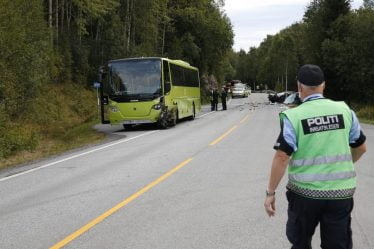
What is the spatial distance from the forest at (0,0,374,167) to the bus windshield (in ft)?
8.24

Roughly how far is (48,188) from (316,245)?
5.77 meters

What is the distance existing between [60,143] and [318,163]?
20.1 metres

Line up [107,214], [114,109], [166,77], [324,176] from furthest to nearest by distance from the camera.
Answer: [166,77]
[114,109]
[107,214]
[324,176]

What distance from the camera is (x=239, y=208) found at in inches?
315

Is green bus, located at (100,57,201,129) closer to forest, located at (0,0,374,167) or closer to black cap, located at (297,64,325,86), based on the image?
forest, located at (0,0,374,167)

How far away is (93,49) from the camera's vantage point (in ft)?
153

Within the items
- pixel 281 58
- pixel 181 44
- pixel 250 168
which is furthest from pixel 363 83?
pixel 281 58

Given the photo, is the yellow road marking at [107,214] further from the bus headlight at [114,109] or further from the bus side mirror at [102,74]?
the bus side mirror at [102,74]

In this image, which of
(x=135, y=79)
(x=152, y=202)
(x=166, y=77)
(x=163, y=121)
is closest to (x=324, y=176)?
(x=152, y=202)

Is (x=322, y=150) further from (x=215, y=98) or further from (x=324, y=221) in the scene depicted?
(x=215, y=98)

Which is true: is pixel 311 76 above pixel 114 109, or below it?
above

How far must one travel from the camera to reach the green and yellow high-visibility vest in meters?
3.98

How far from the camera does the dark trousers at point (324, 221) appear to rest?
3.98 metres

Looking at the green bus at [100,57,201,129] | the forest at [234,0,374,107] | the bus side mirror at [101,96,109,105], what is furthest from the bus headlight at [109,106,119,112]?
the forest at [234,0,374,107]
